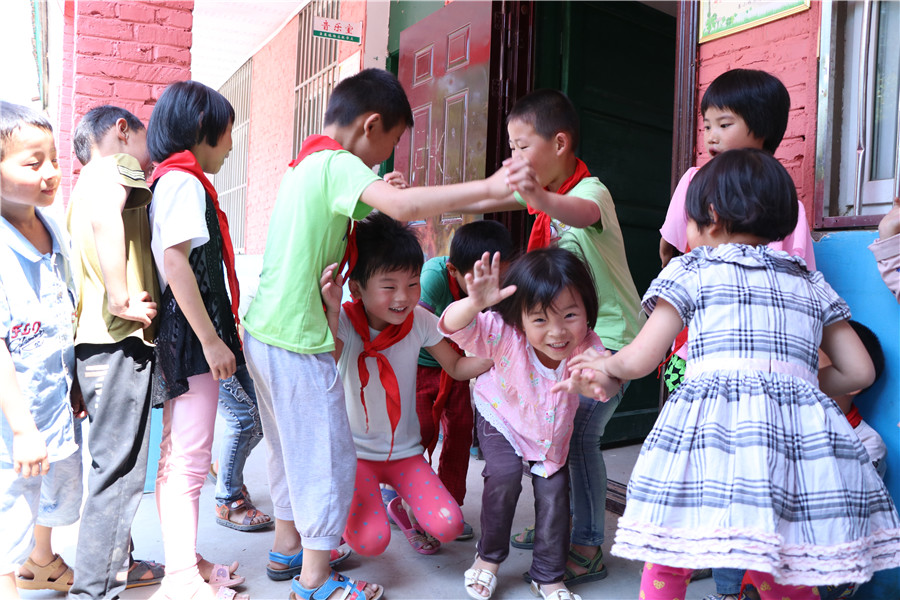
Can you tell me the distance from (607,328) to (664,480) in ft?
2.63

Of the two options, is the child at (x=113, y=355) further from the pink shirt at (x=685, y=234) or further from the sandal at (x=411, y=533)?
the pink shirt at (x=685, y=234)

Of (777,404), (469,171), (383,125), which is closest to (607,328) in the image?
(777,404)

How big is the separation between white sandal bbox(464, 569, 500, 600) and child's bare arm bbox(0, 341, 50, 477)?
3.93ft

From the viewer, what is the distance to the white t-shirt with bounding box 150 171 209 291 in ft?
6.00

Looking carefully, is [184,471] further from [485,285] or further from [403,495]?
[485,285]

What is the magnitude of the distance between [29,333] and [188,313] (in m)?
0.38

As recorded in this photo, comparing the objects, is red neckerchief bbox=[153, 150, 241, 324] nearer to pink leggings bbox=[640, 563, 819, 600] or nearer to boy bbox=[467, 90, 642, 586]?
boy bbox=[467, 90, 642, 586]

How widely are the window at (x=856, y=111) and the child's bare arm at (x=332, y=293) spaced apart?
1559 millimetres

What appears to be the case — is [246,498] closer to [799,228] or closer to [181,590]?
[181,590]

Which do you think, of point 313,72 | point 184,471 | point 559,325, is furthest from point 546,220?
point 313,72

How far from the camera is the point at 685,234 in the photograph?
2016 millimetres

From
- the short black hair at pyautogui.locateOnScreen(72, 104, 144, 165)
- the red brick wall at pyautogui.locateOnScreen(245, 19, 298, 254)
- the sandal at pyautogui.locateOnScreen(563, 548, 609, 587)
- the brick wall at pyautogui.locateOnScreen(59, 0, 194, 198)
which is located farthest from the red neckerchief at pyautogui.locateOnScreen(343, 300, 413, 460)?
the red brick wall at pyautogui.locateOnScreen(245, 19, 298, 254)

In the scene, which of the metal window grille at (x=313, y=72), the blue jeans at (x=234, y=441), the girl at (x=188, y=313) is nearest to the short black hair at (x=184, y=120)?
the girl at (x=188, y=313)

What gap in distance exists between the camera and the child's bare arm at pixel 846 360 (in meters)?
1.45
